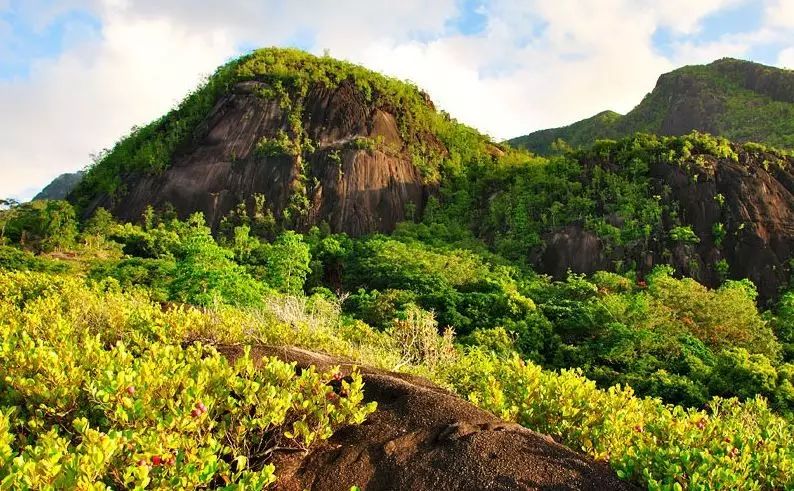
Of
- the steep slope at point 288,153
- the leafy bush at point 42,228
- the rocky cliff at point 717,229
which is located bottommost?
the rocky cliff at point 717,229

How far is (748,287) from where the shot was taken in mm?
31016

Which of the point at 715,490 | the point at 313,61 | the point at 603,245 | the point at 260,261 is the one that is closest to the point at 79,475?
the point at 715,490

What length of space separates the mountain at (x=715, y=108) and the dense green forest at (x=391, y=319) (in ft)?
67.0

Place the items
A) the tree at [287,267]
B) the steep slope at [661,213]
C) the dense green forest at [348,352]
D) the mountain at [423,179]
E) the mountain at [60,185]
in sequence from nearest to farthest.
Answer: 1. the dense green forest at [348,352]
2. the tree at [287,267]
3. the steep slope at [661,213]
4. the mountain at [423,179]
5. the mountain at [60,185]

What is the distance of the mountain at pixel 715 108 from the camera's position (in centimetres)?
5962

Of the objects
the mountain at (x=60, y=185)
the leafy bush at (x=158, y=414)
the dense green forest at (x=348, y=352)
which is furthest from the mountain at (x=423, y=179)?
the mountain at (x=60, y=185)

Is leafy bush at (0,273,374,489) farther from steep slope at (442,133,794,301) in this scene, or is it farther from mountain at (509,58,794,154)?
mountain at (509,58,794,154)

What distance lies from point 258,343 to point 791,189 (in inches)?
1570

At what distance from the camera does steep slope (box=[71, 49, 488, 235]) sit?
4341 cm

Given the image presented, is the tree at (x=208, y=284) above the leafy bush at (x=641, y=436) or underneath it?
above

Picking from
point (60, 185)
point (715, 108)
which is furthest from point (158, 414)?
point (60, 185)

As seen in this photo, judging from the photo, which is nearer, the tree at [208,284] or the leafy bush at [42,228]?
the tree at [208,284]

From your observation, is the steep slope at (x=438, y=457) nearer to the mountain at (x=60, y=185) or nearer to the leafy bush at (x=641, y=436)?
the leafy bush at (x=641, y=436)

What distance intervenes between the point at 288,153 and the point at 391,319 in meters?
24.5
